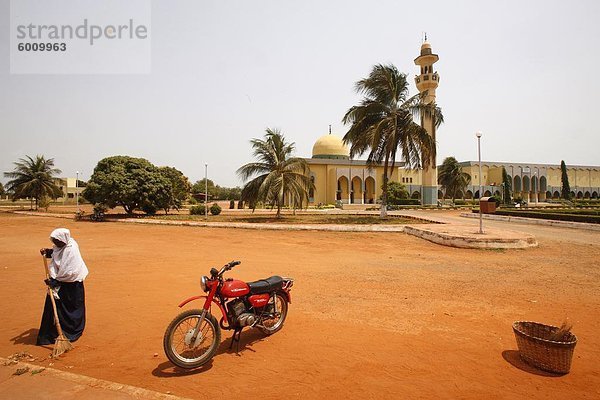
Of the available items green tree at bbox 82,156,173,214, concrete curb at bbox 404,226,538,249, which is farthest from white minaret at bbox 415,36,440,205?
green tree at bbox 82,156,173,214

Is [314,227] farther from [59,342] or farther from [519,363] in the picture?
[59,342]

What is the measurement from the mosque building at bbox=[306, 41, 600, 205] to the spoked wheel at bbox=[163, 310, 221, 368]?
2288 centimetres

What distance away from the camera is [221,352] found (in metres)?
4.04

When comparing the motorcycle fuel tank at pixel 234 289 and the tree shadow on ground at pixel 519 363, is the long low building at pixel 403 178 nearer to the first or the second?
the tree shadow on ground at pixel 519 363

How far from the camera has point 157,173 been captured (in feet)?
93.1

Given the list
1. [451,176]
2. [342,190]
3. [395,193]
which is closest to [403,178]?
[451,176]

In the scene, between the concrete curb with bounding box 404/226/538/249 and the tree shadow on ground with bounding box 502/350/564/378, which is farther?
the concrete curb with bounding box 404/226/538/249

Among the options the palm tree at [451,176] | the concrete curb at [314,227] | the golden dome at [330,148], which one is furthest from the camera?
the palm tree at [451,176]

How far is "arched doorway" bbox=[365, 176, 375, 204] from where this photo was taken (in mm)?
49688

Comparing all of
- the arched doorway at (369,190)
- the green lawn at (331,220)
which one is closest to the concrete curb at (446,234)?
the green lawn at (331,220)

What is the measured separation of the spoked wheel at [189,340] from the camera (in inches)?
140

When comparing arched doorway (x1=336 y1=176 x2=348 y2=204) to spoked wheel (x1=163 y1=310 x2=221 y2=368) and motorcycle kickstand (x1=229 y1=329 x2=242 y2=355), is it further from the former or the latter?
spoked wheel (x1=163 y1=310 x2=221 y2=368)

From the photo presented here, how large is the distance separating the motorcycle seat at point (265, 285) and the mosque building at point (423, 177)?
71.9ft

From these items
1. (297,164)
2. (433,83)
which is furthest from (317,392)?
(433,83)
